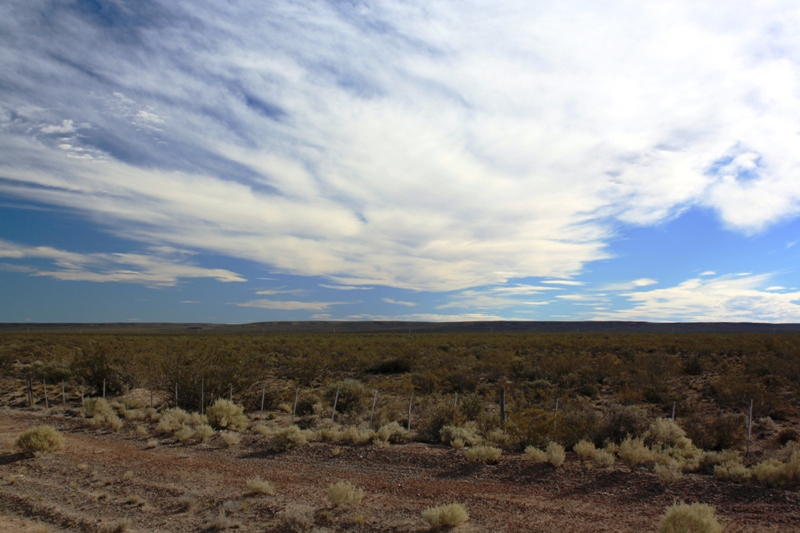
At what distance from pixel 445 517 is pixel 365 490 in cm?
262

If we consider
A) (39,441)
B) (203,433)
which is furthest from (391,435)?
(39,441)

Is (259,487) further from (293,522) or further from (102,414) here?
(102,414)

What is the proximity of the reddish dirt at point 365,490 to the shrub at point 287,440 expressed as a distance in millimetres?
302

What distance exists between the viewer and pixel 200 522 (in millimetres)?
8766

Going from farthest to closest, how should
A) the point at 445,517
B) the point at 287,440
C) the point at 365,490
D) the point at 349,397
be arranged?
the point at 349,397
the point at 287,440
the point at 365,490
the point at 445,517

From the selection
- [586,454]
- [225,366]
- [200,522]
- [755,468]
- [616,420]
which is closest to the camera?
[200,522]

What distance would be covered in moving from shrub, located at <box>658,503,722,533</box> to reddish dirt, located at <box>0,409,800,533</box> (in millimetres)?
645

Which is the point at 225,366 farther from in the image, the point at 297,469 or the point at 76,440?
the point at 297,469

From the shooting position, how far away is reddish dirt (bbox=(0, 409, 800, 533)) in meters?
8.35

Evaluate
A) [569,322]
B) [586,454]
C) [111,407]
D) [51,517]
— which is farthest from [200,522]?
[569,322]

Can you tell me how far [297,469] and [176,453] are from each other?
4.11 metres

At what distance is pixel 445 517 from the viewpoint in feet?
26.5

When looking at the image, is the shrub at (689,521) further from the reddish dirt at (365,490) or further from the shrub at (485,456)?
the shrub at (485,456)

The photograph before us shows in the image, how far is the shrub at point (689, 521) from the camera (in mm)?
6880
